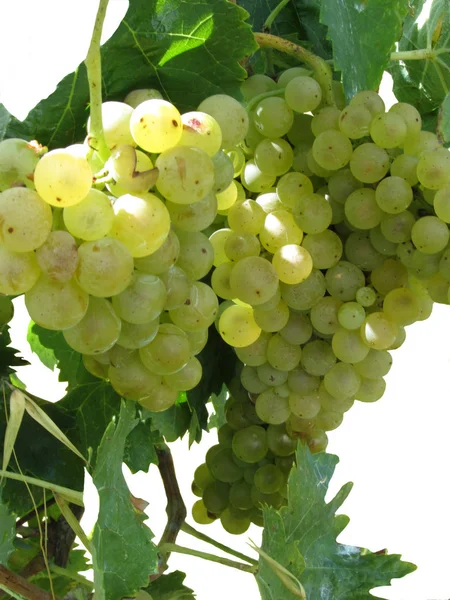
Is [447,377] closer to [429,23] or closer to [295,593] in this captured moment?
[429,23]

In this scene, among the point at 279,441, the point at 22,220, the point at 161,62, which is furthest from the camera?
the point at 279,441

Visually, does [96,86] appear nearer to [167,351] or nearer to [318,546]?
[167,351]

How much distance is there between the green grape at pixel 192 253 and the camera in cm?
45

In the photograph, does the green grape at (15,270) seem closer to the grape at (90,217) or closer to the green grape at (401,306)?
the grape at (90,217)

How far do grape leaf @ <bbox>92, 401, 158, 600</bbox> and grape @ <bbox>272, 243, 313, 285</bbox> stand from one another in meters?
0.15

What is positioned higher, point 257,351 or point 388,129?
point 388,129

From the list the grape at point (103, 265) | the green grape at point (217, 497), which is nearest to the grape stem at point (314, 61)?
the grape at point (103, 265)

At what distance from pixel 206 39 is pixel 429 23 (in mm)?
251

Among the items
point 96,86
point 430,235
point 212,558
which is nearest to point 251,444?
point 212,558

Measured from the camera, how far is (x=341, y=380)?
565 mm

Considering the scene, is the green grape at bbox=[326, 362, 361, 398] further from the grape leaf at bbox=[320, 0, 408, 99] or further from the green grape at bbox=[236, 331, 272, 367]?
the grape leaf at bbox=[320, 0, 408, 99]

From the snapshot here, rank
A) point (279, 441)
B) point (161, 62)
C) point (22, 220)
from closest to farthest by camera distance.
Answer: point (22, 220) → point (161, 62) → point (279, 441)

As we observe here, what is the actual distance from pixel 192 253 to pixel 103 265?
77mm

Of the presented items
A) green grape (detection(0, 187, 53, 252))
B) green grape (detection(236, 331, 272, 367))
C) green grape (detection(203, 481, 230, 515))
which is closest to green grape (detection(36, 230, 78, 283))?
green grape (detection(0, 187, 53, 252))
